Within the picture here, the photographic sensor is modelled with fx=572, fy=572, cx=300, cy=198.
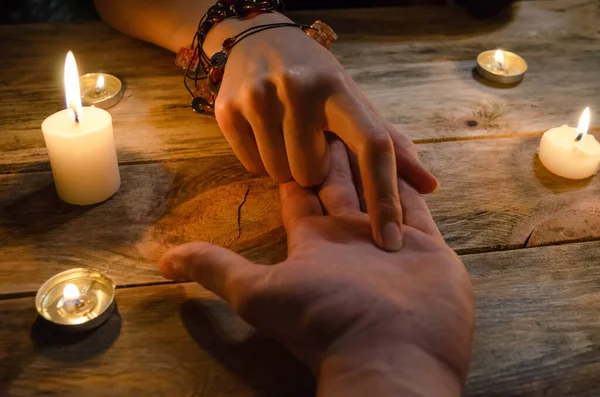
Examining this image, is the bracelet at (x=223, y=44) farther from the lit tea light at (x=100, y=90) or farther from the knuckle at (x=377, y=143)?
the knuckle at (x=377, y=143)

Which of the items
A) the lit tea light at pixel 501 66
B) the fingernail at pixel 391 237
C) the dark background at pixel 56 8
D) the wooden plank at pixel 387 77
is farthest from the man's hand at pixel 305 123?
the dark background at pixel 56 8

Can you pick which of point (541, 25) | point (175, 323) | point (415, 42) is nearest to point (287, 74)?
point (175, 323)

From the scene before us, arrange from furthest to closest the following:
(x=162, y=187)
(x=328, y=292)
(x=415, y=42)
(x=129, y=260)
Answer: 1. (x=415, y=42)
2. (x=162, y=187)
3. (x=129, y=260)
4. (x=328, y=292)

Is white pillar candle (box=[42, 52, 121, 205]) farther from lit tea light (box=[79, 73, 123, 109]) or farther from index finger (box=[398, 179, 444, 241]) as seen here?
index finger (box=[398, 179, 444, 241])

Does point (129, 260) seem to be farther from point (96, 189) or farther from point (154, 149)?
point (154, 149)

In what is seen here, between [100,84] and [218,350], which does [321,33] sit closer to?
[100,84]

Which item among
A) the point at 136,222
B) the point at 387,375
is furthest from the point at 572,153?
the point at 136,222

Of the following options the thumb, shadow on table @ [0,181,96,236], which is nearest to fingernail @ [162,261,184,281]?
the thumb
